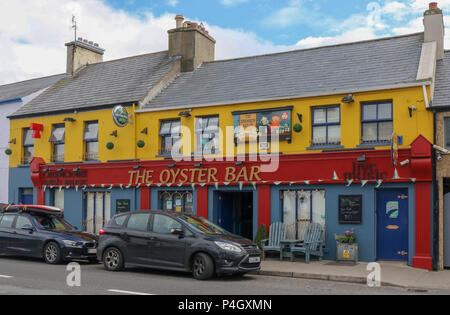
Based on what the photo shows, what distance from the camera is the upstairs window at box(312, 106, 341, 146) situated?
1584 centimetres

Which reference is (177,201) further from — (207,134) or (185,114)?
(185,114)

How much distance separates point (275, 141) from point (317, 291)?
7.01 metres

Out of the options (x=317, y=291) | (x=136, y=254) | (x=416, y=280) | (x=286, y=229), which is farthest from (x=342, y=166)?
(x=136, y=254)

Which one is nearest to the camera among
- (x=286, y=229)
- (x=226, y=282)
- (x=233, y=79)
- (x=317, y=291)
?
(x=317, y=291)

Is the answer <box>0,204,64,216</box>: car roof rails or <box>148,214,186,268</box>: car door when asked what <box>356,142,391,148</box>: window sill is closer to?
<box>148,214,186,268</box>: car door

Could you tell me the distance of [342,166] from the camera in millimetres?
15320

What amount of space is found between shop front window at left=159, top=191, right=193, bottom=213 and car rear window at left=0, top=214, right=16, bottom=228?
5306mm

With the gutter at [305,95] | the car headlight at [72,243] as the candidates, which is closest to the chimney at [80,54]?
the gutter at [305,95]

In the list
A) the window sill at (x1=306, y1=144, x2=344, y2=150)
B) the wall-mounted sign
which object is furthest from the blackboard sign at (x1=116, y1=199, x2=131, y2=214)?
the window sill at (x1=306, y1=144, x2=344, y2=150)

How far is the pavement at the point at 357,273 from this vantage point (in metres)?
11.8

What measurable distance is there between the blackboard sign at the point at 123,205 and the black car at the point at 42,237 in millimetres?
3396

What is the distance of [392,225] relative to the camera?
48.7ft

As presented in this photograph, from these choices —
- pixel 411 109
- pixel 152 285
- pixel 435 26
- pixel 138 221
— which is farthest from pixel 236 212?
pixel 435 26
